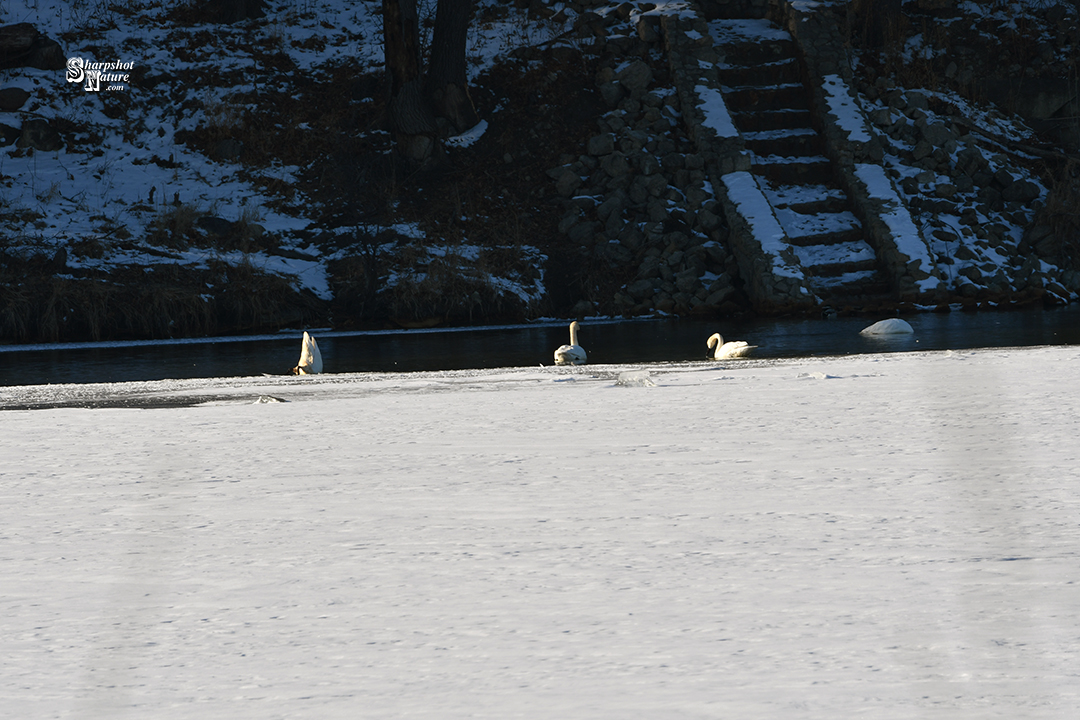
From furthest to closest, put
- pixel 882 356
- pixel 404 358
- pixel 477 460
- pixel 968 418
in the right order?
pixel 404 358 < pixel 882 356 < pixel 968 418 < pixel 477 460

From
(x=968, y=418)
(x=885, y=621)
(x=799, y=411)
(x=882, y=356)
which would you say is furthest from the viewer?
(x=882, y=356)

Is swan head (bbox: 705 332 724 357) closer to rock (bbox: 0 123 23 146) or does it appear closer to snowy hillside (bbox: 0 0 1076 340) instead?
snowy hillside (bbox: 0 0 1076 340)

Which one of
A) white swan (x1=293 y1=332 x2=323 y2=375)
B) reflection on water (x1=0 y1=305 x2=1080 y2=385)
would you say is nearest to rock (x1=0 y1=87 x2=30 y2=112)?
reflection on water (x1=0 y1=305 x2=1080 y2=385)

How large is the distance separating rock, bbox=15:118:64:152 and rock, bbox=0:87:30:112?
66 centimetres

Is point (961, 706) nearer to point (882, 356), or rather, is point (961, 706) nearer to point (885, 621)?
point (885, 621)

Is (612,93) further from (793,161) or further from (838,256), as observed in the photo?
(838,256)

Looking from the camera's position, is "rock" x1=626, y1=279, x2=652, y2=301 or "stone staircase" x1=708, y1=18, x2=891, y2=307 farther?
"rock" x1=626, y1=279, x2=652, y2=301

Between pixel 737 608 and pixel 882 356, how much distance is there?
810 centimetres

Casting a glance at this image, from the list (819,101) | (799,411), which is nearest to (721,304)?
(819,101)

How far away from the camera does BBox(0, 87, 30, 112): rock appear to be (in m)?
Answer: 23.0

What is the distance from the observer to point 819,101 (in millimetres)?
21156

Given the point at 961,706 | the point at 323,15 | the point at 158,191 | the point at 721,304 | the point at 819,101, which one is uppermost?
the point at 323,15

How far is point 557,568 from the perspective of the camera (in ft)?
11.5

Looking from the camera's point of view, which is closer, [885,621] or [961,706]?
[961,706]
